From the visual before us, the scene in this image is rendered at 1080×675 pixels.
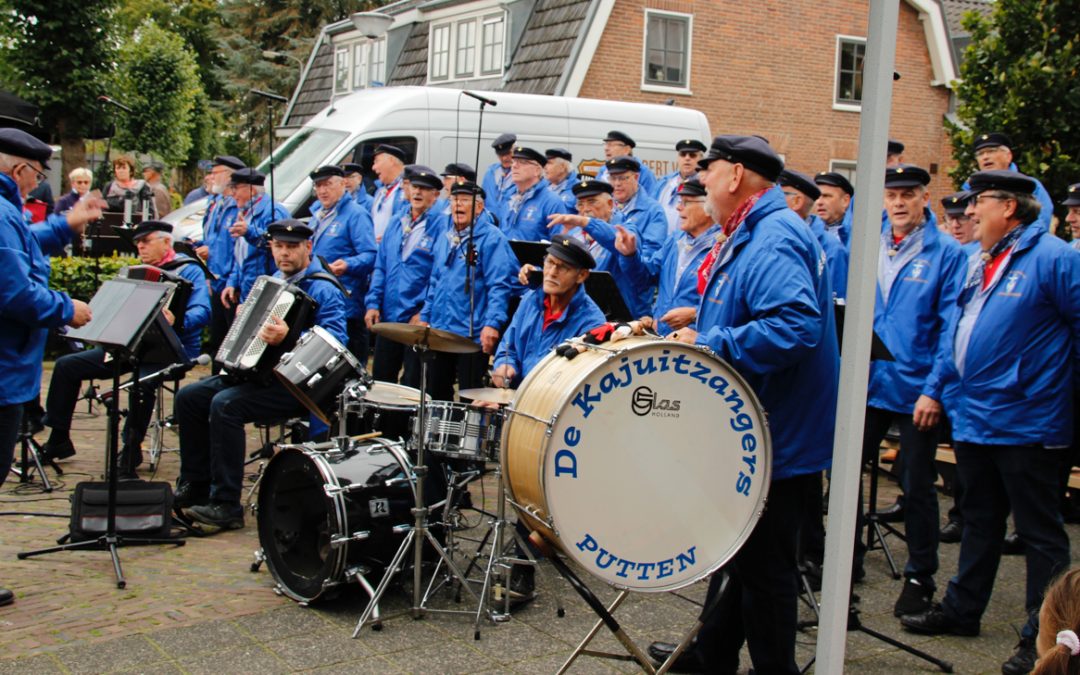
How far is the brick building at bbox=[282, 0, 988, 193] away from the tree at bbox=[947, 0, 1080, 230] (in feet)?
36.6

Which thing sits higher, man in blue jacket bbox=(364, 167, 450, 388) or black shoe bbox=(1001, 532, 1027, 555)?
man in blue jacket bbox=(364, 167, 450, 388)

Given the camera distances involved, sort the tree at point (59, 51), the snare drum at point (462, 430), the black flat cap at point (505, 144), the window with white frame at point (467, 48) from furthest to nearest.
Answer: the window with white frame at point (467, 48)
the tree at point (59, 51)
the black flat cap at point (505, 144)
the snare drum at point (462, 430)

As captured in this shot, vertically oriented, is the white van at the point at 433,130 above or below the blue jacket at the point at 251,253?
above

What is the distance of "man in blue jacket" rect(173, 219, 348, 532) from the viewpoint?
726cm

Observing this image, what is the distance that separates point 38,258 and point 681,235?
383cm

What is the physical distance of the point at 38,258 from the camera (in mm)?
6098

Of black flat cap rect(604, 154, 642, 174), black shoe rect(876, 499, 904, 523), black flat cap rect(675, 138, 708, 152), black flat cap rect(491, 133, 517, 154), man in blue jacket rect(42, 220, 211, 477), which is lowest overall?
black shoe rect(876, 499, 904, 523)

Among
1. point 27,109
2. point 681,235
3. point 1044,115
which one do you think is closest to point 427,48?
point 27,109

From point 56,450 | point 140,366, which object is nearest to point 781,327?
point 140,366

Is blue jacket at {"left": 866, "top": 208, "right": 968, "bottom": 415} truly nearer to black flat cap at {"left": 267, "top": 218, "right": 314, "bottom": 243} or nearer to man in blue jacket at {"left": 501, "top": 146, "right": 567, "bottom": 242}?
black flat cap at {"left": 267, "top": 218, "right": 314, "bottom": 243}

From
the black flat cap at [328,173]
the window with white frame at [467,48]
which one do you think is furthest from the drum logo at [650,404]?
the window with white frame at [467,48]

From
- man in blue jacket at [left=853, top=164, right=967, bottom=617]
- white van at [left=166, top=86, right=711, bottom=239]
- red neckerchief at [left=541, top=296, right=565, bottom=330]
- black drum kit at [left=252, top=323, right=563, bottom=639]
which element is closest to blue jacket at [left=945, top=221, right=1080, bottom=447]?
man in blue jacket at [left=853, top=164, right=967, bottom=617]

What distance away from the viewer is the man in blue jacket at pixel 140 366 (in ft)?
28.5

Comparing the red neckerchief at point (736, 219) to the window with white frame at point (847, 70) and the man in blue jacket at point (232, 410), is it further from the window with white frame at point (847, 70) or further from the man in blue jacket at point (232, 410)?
the window with white frame at point (847, 70)
